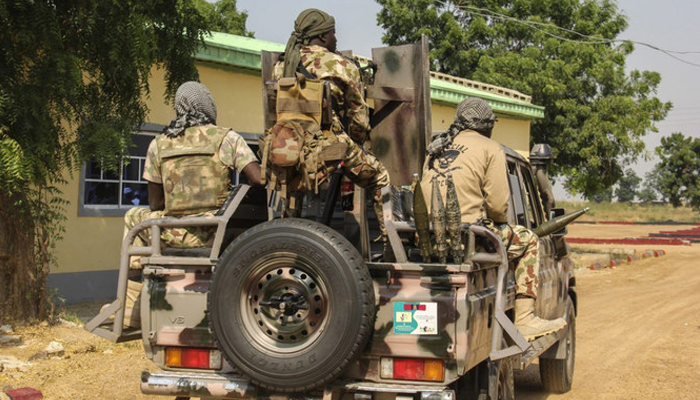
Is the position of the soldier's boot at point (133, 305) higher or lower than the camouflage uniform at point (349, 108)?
lower

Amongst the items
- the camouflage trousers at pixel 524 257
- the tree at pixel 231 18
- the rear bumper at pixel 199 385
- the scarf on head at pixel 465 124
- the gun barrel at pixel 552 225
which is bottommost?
the rear bumper at pixel 199 385

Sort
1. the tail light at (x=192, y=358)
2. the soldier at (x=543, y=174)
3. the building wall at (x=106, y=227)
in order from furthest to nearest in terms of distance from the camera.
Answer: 1. the building wall at (x=106, y=227)
2. the soldier at (x=543, y=174)
3. the tail light at (x=192, y=358)

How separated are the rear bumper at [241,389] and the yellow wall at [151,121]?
243 inches

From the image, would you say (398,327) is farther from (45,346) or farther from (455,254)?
(45,346)

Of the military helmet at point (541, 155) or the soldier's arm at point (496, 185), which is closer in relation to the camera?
the soldier's arm at point (496, 185)

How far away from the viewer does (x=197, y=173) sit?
5.38 metres

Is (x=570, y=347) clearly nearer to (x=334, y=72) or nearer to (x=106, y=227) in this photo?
(x=334, y=72)

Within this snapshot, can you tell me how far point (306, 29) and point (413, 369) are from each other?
2.36 meters

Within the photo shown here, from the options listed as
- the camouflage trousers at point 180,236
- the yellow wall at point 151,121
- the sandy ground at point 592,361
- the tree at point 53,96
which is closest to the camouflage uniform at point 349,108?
the camouflage trousers at point 180,236

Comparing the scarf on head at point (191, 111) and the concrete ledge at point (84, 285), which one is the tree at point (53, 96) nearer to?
the concrete ledge at point (84, 285)

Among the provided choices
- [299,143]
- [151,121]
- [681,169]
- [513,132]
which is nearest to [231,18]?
[513,132]

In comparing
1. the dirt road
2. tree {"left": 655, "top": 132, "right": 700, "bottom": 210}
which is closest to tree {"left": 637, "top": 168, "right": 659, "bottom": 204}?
tree {"left": 655, "top": 132, "right": 700, "bottom": 210}

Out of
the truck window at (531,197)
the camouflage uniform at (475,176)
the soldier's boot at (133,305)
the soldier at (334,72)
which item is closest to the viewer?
the soldier at (334,72)

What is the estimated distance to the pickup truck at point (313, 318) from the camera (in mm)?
4258
